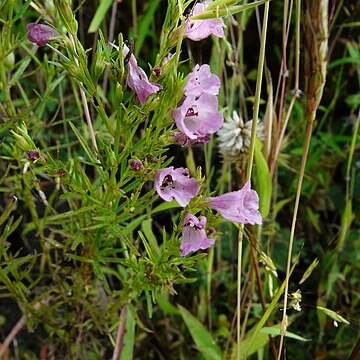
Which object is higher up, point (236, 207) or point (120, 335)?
point (236, 207)

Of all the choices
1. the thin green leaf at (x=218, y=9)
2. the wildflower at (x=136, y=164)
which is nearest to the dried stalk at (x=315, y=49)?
the thin green leaf at (x=218, y=9)

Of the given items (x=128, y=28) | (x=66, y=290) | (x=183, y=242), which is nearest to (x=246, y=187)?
(x=183, y=242)

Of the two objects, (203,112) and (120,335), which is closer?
(203,112)

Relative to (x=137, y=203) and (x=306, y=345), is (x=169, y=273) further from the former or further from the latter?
(x=306, y=345)

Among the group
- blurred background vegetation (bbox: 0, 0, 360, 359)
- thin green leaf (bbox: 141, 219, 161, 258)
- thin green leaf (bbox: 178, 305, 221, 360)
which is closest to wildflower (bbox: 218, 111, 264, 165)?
blurred background vegetation (bbox: 0, 0, 360, 359)

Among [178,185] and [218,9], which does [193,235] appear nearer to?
[178,185]

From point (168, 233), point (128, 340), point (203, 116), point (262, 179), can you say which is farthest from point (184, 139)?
point (168, 233)

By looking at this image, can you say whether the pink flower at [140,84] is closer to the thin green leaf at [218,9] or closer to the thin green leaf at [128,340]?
the thin green leaf at [218,9]
